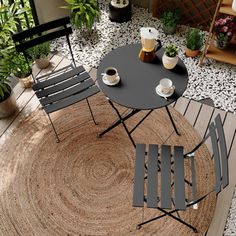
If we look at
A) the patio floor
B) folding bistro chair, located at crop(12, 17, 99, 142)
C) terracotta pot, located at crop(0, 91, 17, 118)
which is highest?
folding bistro chair, located at crop(12, 17, 99, 142)

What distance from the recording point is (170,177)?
106 inches

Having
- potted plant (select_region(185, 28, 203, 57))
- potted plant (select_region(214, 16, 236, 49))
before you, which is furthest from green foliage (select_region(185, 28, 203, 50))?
potted plant (select_region(214, 16, 236, 49))

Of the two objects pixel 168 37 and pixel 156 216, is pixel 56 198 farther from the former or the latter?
pixel 168 37

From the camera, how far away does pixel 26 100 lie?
12.7 ft

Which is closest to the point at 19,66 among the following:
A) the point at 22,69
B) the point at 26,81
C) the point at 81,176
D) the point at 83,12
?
the point at 22,69

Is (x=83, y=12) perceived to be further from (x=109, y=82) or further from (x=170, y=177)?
(x=170, y=177)

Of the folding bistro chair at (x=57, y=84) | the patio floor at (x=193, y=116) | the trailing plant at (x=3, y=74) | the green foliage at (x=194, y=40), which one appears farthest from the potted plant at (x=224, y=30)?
the trailing plant at (x=3, y=74)

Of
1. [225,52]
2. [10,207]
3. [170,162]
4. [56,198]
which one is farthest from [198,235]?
[225,52]

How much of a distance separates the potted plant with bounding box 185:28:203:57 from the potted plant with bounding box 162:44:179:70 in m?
1.17

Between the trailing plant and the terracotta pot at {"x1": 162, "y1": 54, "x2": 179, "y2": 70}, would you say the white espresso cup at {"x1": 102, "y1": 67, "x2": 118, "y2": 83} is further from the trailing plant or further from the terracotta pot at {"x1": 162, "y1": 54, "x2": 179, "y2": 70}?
the trailing plant

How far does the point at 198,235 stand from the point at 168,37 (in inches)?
106

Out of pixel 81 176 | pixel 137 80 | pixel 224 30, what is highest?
pixel 137 80

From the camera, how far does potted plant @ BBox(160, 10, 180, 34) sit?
4352 mm

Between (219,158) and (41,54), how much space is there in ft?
8.55
